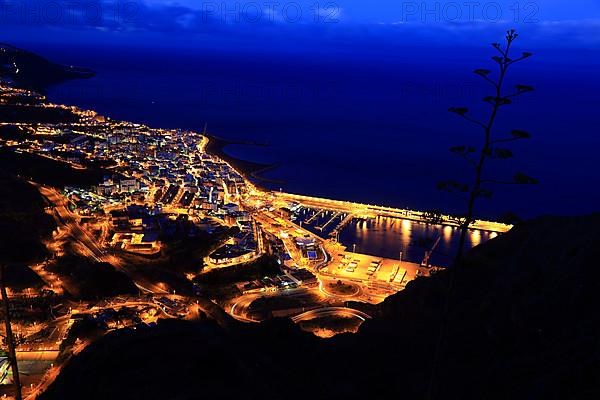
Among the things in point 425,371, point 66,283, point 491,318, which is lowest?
point 66,283

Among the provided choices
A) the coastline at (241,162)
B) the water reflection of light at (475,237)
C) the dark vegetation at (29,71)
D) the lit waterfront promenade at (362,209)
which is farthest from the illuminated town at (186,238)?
the dark vegetation at (29,71)

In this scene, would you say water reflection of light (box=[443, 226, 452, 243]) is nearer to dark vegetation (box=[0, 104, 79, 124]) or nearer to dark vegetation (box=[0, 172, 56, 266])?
dark vegetation (box=[0, 172, 56, 266])

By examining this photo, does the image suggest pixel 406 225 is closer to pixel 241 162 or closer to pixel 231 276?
pixel 231 276

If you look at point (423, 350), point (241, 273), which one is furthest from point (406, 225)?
point (423, 350)

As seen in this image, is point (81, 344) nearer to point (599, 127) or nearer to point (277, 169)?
point (277, 169)

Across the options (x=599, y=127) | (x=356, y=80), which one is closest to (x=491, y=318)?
(x=599, y=127)

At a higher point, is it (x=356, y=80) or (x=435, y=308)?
(x=356, y=80)
